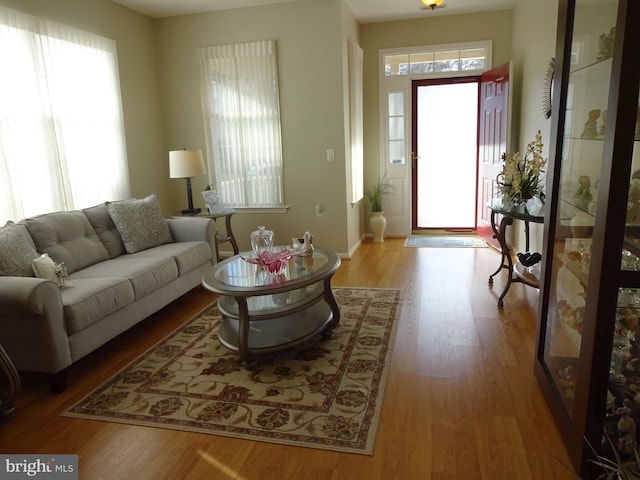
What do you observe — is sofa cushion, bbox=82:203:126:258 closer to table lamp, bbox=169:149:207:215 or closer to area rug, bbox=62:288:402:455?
table lamp, bbox=169:149:207:215

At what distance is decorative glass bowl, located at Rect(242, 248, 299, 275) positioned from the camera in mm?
2902

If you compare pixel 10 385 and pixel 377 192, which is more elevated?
pixel 377 192

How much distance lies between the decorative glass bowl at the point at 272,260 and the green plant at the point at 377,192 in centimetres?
300

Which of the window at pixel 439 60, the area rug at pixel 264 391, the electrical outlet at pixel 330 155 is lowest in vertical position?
the area rug at pixel 264 391

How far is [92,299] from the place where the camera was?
267cm

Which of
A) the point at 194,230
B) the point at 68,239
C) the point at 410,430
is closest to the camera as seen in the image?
the point at 410,430

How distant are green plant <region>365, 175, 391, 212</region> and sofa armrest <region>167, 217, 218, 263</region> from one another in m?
2.44

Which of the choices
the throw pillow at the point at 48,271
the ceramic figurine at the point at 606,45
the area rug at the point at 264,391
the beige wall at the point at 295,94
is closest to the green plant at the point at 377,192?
the beige wall at the point at 295,94

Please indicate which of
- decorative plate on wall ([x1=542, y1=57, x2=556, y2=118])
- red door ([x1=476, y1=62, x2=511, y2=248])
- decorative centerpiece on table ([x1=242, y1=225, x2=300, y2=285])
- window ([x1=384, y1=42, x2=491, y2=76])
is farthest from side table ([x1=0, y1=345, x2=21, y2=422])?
window ([x1=384, y1=42, x2=491, y2=76])

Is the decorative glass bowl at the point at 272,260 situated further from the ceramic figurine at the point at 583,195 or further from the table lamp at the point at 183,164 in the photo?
the table lamp at the point at 183,164

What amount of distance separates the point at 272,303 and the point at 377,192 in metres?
3.40

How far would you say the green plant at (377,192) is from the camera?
5930 millimetres

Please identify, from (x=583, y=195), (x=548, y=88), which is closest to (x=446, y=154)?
(x=548, y=88)

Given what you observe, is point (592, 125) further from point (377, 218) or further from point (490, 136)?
point (377, 218)
